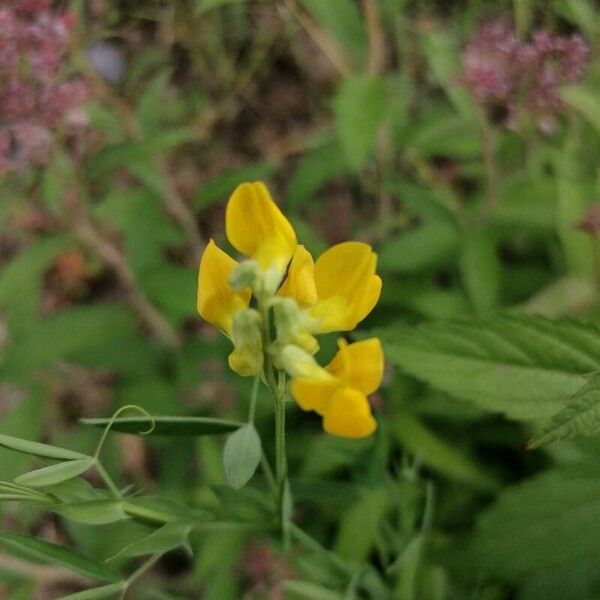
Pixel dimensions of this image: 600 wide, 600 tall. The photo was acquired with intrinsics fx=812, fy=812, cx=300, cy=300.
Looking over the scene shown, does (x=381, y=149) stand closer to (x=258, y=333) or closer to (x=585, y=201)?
(x=585, y=201)

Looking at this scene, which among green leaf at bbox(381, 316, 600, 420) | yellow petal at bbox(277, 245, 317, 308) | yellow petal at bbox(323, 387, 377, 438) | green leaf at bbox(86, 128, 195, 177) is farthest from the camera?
green leaf at bbox(86, 128, 195, 177)

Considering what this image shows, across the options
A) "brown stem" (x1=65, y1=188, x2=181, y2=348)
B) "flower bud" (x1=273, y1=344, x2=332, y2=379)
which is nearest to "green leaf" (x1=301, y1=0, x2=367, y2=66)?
"brown stem" (x1=65, y1=188, x2=181, y2=348)

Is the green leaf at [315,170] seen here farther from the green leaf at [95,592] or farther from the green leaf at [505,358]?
the green leaf at [95,592]

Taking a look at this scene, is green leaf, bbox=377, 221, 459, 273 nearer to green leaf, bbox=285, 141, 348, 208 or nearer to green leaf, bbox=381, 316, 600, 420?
green leaf, bbox=285, 141, 348, 208

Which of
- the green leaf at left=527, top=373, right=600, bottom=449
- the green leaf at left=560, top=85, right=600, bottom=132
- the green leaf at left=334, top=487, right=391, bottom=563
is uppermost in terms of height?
the green leaf at left=527, top=373, right=600, bottom=449

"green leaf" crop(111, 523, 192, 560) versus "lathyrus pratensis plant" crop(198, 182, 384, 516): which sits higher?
"lathyrus pratensis plant" crop(198, 182, 384, 516)

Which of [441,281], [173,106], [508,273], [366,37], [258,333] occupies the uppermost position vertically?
[258,333]

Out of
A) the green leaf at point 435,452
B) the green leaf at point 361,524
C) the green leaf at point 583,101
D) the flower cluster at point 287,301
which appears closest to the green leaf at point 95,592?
the flower cluster at point 287,301

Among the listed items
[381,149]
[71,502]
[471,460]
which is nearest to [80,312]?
[381,149]
